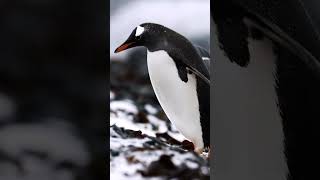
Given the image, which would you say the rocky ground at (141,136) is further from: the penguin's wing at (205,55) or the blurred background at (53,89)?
the penguin's wing at (205,55)

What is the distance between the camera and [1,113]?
1381 millimetres

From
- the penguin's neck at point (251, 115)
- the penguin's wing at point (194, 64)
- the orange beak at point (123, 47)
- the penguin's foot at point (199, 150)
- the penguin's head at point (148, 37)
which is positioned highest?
the penguin's head at point (148, 37)

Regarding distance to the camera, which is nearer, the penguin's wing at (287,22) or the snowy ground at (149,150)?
the penguin's wing at (287,22)

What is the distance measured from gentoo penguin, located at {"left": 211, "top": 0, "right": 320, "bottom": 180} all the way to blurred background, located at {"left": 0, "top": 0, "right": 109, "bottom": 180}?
34 cm

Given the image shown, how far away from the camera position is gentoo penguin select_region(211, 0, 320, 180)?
4.45ft

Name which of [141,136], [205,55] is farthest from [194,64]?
[141,136]

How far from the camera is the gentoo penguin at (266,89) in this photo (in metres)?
1.36

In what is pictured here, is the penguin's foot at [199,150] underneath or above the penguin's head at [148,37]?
underneath

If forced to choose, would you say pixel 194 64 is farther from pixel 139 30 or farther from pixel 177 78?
pixel 139 30

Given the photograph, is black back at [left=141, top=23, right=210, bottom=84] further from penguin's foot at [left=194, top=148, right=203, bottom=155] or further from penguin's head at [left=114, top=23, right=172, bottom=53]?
penguin's foot at [left=194, top=148, right=203, bottom=155]

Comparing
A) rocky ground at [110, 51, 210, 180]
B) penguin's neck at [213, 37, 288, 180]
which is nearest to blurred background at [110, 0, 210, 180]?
rocky ground at [110, 51, 210, 180]

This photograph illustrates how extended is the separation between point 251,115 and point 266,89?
3.4 inches

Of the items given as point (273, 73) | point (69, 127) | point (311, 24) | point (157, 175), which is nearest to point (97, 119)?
point (69, 127)

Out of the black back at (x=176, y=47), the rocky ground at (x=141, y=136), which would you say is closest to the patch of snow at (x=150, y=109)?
the rocky ground at (x=141, y=136)
